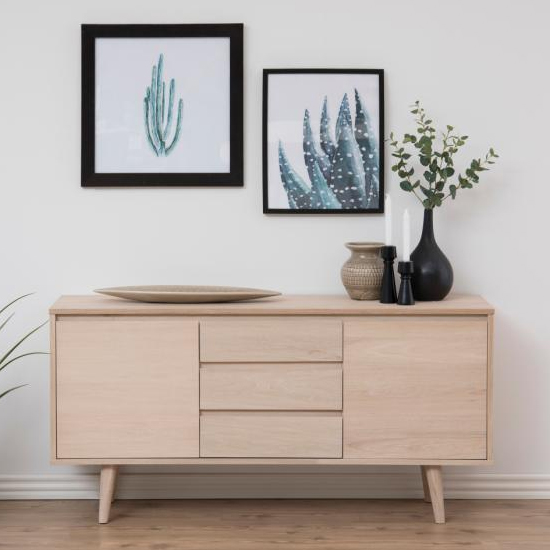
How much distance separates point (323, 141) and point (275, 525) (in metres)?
1.32

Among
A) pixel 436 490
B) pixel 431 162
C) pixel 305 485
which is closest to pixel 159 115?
pixel 431 162

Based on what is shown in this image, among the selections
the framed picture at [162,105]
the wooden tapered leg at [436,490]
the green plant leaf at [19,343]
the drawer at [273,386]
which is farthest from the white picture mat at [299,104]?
the wooden tapered leg at [436,490]

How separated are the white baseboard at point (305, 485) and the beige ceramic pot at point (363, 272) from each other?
2.31 ft

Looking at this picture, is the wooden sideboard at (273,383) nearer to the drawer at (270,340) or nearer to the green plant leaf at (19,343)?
the drawer at (270,340)

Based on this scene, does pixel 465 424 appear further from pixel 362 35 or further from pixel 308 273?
pixel 362 35

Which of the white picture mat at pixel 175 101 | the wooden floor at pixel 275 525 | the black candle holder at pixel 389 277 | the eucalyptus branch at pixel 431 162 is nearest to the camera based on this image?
the wooden floor at pixel 275 525

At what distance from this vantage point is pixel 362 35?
2.81 meters

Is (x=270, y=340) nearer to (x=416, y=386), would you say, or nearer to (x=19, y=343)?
(x=416, y=386)

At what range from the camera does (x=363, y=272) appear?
8.68 ft

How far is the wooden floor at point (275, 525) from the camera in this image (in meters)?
2.49

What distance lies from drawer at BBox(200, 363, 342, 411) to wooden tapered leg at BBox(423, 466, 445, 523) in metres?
0.39

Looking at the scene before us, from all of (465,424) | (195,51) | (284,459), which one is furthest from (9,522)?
(195,51)

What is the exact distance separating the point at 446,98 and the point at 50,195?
1444mm

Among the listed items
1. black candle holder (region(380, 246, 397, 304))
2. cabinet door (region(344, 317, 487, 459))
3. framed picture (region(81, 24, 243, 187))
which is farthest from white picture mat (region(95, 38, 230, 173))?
cabinet door (region(344, 317, 487, 459))
